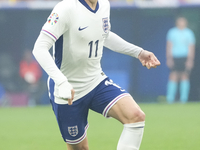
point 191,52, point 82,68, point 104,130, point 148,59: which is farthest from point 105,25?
point 191,52

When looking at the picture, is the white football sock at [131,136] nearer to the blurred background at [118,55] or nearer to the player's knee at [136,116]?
the player's knee at [136,116]

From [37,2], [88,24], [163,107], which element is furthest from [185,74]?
[88,24]

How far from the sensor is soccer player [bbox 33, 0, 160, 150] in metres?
4.29

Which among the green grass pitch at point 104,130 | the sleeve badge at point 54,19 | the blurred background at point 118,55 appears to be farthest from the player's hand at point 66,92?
the blurred background at point 118,55

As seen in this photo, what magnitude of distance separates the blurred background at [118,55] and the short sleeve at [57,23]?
29.6ft

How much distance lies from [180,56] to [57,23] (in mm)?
9315

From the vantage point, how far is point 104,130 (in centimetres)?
851

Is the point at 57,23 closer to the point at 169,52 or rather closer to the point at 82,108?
the point at 82,108

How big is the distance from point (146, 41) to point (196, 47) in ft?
4.82

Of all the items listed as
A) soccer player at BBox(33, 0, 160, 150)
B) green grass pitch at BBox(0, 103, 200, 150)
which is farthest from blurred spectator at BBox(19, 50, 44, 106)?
soccer player at BBox(33, 0, 160, 150)

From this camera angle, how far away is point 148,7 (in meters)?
13.7

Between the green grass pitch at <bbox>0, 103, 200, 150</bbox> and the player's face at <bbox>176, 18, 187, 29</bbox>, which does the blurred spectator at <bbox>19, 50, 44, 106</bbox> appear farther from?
the player's face at <bbox>176, 18, 187, 29</bbox>

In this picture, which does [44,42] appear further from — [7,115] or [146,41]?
[146,41]

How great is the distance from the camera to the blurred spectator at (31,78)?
13.2m
